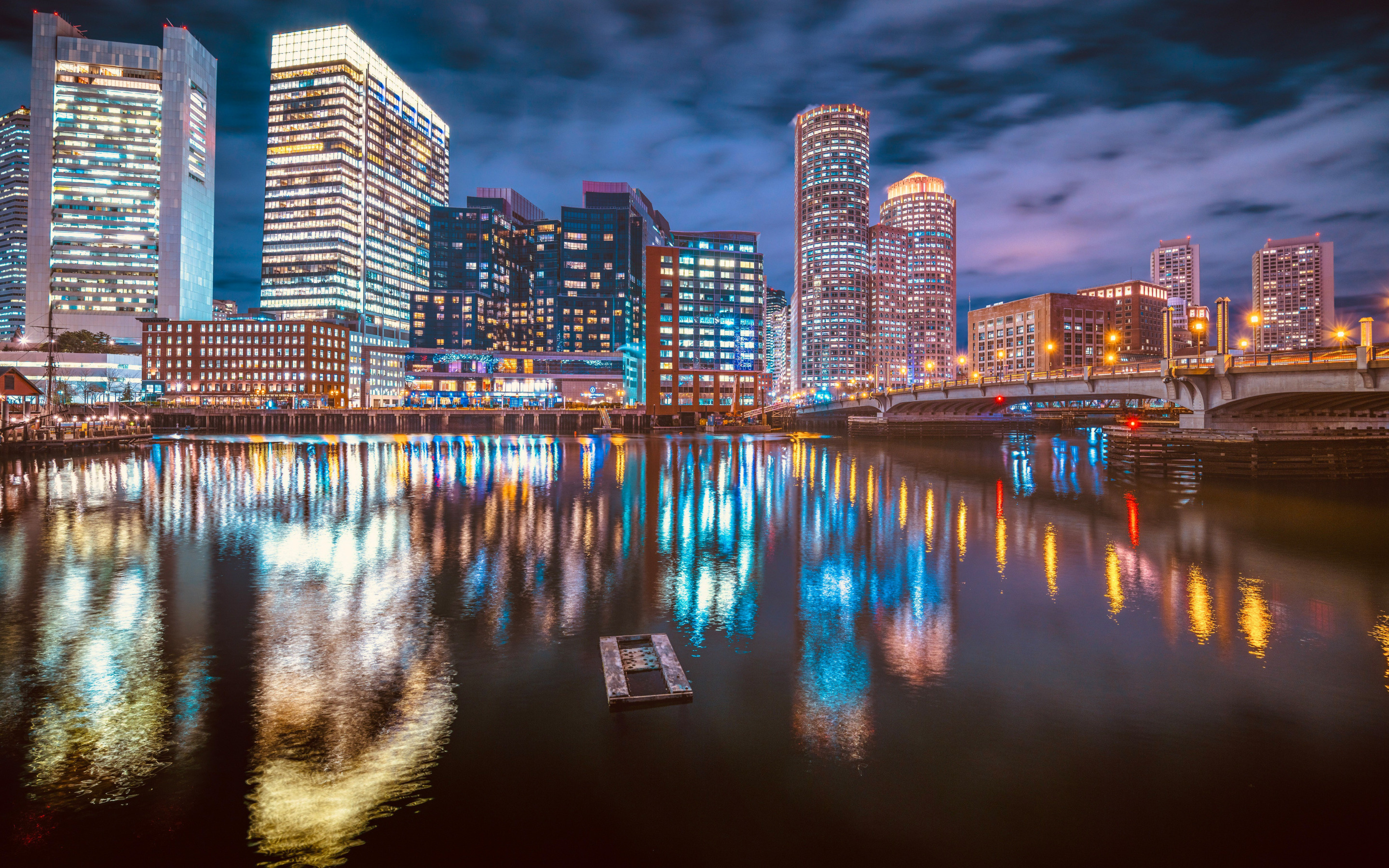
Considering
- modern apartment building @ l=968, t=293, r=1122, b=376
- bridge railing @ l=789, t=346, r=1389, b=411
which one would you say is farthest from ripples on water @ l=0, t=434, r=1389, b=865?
modern apartment building @ l=968, t=293, r=1122, b=376

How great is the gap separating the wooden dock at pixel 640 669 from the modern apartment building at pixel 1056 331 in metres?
184

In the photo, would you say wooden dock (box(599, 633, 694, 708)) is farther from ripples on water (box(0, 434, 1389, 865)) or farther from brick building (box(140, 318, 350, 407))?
brick building (box(140, 318, 350, 407))

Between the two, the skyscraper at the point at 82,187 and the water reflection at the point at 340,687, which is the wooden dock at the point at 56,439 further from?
the skyscraper at the point at 82,187

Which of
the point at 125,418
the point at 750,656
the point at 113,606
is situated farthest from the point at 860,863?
the point at 125,418

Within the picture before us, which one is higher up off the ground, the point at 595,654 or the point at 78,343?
the point at 78,343

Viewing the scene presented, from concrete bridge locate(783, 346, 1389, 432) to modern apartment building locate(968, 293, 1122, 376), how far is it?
418 ft

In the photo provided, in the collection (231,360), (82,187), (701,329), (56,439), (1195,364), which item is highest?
(82,187)

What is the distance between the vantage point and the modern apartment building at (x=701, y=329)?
16100 cm

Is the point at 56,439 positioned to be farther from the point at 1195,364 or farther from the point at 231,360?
the point at 231,360

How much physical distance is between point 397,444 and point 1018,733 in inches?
3475

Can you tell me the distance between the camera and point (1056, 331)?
176375mm

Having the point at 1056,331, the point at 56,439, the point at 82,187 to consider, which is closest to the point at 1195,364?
the point at 56,439

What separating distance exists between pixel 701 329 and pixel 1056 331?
99.5m

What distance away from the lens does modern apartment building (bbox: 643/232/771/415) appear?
16100cm
